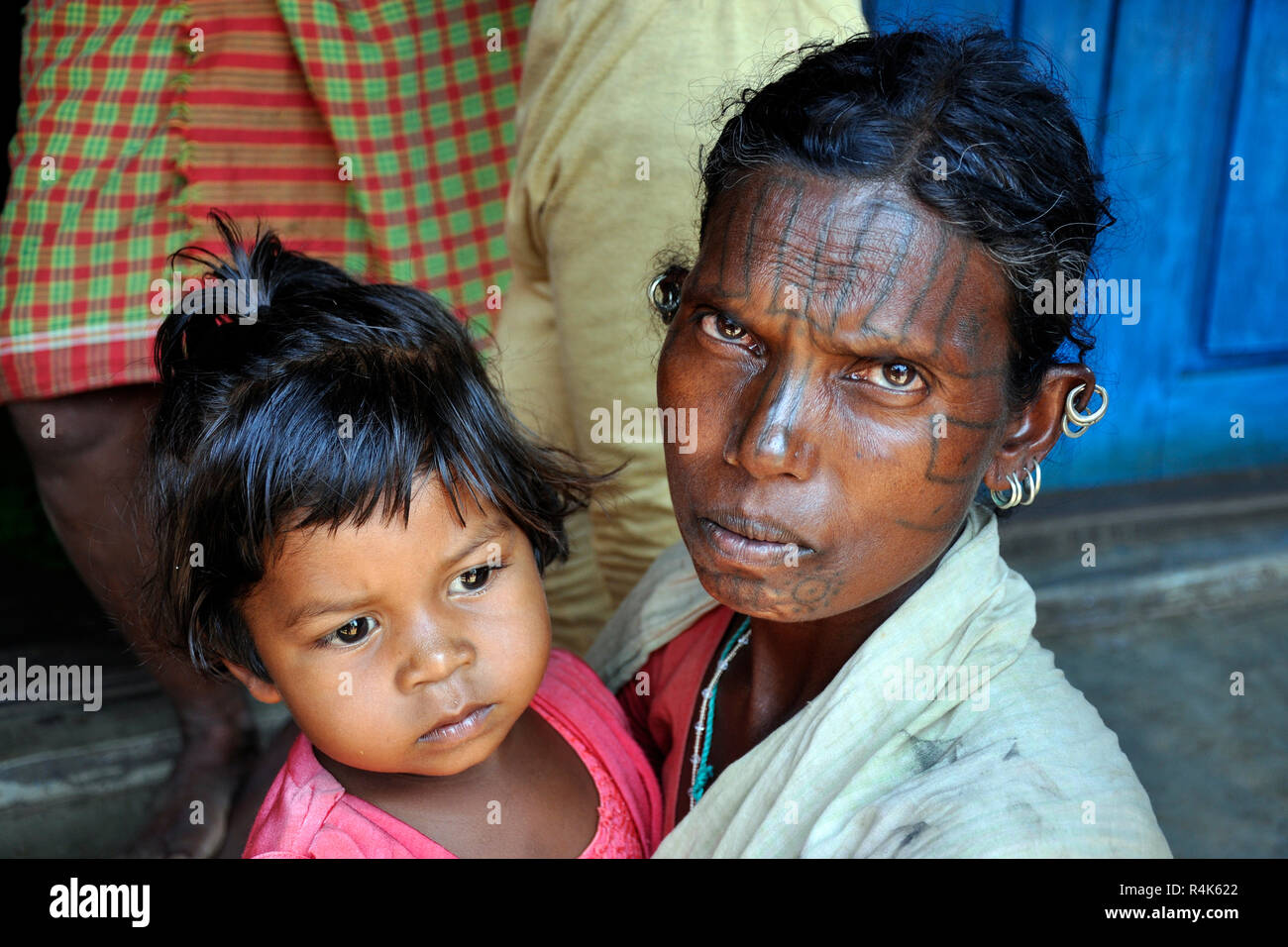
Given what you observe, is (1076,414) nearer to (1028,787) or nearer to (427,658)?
(1028,787)

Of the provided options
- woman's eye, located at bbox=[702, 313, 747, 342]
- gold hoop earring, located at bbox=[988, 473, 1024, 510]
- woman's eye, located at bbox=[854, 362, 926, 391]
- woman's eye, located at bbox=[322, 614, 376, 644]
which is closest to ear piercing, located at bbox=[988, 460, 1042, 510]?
gold hoop earring, located at bbox=[988, 473, 1024, 510]

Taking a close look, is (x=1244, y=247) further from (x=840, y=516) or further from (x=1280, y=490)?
(x=840, y=516)

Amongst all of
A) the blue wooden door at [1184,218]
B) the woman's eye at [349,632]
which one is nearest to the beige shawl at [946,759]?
the woman's eye at [349,632]

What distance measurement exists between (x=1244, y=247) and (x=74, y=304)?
9.84 feet

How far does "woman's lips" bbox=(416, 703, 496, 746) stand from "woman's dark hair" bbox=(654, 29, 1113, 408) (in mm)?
739

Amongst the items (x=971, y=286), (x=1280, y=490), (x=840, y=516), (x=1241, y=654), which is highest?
(x=971, y=286)

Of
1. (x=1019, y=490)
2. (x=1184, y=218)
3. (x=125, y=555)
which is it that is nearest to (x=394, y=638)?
(x=1019, y=490)

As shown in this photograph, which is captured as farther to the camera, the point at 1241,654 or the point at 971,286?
the point at 1241,654

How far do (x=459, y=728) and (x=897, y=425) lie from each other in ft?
2.14

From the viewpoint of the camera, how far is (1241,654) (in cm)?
321

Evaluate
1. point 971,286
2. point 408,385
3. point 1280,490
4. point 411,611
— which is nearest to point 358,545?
point 411,611

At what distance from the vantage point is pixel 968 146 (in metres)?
1.25

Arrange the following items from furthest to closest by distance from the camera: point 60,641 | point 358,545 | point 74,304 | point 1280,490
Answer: point 1280,490
point 60,641
point 74,304
point 358,545
